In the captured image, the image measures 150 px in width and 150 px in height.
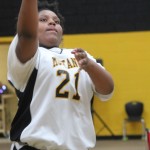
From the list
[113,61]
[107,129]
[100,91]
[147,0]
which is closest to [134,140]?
[107,129]

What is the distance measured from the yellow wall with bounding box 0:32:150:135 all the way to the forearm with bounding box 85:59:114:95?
238 inches

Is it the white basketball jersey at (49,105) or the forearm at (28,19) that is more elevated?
the forearm at (28,19)

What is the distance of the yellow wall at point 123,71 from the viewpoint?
779 centimetres

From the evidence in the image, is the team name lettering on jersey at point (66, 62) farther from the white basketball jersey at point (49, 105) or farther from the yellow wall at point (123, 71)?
the yellow wall at point (123, 71)

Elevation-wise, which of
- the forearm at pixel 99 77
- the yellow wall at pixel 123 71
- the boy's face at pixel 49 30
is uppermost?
the boy's face at pixel 49 30

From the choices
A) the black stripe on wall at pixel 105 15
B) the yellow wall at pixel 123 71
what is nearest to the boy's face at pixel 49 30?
the yellow wall at pixel 123 71

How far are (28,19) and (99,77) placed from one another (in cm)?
44

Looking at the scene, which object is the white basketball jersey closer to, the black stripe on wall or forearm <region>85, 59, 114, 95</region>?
forearm <region>85, 59, 114, 95</region>

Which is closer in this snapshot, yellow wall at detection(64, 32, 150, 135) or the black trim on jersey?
the black trim on jersey

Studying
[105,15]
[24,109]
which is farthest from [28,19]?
[105,15]

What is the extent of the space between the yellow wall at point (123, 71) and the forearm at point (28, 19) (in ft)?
20.9

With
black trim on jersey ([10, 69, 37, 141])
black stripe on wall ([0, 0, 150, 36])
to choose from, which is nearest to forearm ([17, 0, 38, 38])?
black trim on jersey ([10, 69, 37, 141])

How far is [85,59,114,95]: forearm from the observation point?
1.65 meters

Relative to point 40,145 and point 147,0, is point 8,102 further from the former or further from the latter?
point 40,145
